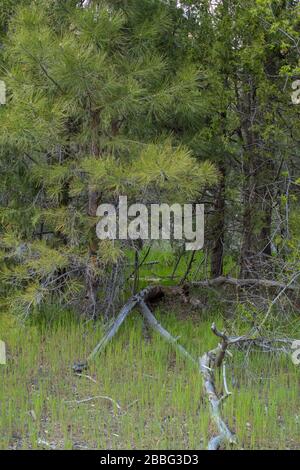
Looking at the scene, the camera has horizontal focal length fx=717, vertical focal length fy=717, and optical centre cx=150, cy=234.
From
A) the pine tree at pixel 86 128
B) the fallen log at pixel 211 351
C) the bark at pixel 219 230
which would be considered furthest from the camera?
the bark at pixel 219 230

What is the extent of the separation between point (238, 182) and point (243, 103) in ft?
3.45

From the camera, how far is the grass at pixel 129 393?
5.68 meters

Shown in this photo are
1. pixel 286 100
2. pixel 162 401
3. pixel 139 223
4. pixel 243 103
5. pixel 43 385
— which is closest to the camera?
pixel 162 401

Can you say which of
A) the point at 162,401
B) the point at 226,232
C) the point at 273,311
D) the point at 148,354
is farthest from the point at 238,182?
the point at 162,401

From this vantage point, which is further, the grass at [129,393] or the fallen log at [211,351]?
the grass at [129,393]

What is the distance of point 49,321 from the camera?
8609mm

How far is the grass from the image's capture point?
5.68 meters

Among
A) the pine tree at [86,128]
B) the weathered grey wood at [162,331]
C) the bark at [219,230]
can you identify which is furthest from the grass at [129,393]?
the bark at [219,230]

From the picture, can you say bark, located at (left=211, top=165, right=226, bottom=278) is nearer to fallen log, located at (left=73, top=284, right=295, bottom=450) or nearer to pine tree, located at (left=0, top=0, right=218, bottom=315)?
fallen log, located at (left=73, top=284, right=295, bottom=450)

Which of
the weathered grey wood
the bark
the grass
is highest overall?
the bark

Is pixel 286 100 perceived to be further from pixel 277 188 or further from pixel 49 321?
pixel 49 321

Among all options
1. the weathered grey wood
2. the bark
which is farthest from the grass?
the bark

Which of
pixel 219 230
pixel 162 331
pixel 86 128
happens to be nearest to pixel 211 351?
pixel 162 331

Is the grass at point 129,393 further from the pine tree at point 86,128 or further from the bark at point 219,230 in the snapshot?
the bark at point 219,230
